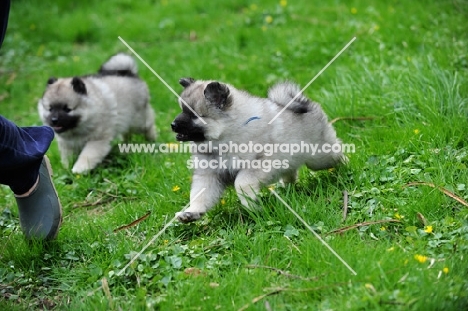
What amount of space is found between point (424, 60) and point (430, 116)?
99 centimetres

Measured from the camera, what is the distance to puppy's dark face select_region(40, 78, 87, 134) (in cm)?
506

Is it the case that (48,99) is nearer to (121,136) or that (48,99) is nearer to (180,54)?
(121,136)

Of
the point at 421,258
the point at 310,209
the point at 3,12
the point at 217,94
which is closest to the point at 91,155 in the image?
the point at 217,94

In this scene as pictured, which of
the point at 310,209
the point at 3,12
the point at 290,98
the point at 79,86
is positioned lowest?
the point at 79,86

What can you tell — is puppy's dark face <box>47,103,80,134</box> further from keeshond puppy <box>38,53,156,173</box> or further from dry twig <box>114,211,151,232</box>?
dry twig <box>114,211,151,232</box>

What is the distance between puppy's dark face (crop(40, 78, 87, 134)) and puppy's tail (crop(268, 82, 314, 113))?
198 centimetres

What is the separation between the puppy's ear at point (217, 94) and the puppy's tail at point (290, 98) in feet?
1.49

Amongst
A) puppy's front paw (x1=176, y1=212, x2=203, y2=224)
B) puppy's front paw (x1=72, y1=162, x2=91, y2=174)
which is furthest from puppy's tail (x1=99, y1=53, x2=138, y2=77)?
puppy's front paw (x1=176, y1=212, x2=203, y2=224)

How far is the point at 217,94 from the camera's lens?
136 inches

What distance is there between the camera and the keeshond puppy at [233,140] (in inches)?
135

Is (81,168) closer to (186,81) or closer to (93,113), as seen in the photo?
(93,113)

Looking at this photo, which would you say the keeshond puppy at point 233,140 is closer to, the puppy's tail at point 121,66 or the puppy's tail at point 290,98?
the puppy's tail at point 290,98

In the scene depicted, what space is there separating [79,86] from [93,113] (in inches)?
10.1

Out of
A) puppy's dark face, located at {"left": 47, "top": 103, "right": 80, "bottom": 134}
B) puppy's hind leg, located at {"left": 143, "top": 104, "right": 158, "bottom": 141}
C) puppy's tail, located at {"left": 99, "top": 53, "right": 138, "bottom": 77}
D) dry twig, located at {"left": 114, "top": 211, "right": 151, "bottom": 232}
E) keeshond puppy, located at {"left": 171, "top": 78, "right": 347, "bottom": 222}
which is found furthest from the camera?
puppy's tail, located at {"left": 99, "top": 53, "right": 138, "bottom": 77}
